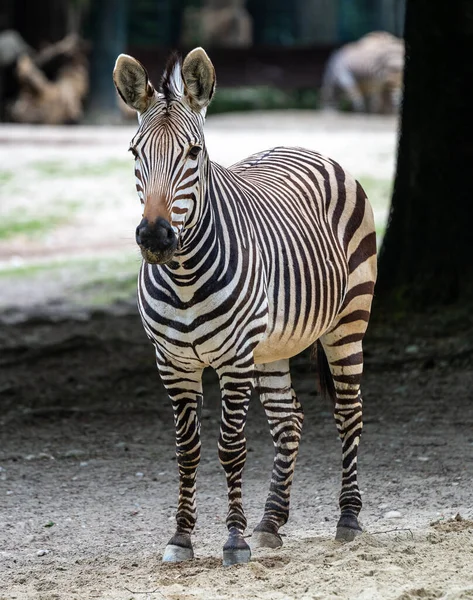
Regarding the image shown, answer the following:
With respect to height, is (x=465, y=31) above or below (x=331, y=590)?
above

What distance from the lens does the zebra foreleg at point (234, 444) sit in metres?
4.49

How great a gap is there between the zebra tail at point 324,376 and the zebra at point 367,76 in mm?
21264

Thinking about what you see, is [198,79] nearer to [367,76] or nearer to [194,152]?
[194,152]

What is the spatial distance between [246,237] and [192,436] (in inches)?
36.7

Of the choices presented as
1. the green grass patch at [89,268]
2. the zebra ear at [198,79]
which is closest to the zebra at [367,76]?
the green grass patch at [89,268]

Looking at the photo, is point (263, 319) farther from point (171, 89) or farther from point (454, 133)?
point (454, 133)

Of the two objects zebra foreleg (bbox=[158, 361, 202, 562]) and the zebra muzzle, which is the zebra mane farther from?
zebra foreleg (bbox=[158, 361, 202, 562])

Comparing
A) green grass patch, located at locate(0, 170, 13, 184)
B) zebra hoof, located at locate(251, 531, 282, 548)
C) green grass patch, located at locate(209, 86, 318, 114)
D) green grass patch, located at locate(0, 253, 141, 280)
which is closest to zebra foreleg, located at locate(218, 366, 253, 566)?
zebra hoof, located at locate(251, 531, 282, 548)

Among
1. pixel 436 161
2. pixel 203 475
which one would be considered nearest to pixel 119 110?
pixel 436 161

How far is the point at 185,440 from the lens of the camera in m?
4.71

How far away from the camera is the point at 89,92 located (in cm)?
2477

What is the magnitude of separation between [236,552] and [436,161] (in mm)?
5078

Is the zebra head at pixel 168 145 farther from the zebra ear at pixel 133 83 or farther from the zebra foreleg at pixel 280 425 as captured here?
the zebra foreleg at pixel 280 425

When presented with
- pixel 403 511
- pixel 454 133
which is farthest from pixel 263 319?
pixel 454 133
